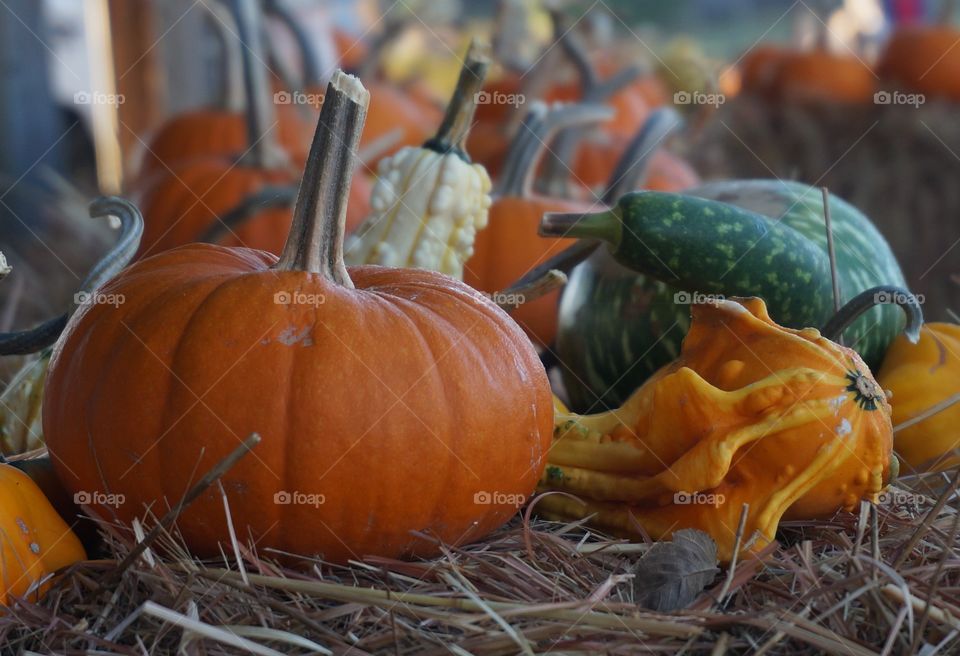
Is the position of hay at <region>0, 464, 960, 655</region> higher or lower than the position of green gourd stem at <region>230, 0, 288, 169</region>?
lower

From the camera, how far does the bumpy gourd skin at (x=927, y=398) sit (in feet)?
4.96

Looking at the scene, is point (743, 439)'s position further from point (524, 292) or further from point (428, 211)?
point (428, 211)

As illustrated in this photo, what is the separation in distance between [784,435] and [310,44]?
108 inches

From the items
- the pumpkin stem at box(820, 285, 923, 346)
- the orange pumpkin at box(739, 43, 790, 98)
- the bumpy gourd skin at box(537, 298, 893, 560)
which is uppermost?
the orange pumpkin at box(739, 43, 790, 98)

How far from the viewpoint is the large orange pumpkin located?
114 cm

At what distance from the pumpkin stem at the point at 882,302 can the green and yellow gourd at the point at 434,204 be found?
23.6 inches

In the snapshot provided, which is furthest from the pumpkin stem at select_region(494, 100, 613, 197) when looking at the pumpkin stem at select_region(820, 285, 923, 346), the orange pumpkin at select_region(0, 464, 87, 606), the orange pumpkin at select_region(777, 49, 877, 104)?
the orange pumpkin at select_region(777, 49, 877, 104)

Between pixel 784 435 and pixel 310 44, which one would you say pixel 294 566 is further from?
pixel 310 44

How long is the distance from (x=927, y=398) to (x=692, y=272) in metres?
0.39

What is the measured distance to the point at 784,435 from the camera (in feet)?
4.05

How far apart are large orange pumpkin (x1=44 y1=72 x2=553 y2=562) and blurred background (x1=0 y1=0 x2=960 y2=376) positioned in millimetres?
1710

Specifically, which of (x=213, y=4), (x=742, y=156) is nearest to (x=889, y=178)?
(x=742, y=156)

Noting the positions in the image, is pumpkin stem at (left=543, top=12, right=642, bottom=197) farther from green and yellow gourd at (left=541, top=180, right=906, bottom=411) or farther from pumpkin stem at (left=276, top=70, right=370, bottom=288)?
pumpkin stem at (left=276, top=70, right=370, bottom=288)

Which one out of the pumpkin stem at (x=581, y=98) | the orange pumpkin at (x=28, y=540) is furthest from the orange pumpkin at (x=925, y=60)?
the orange pumpkin at (x=28, y=540)
